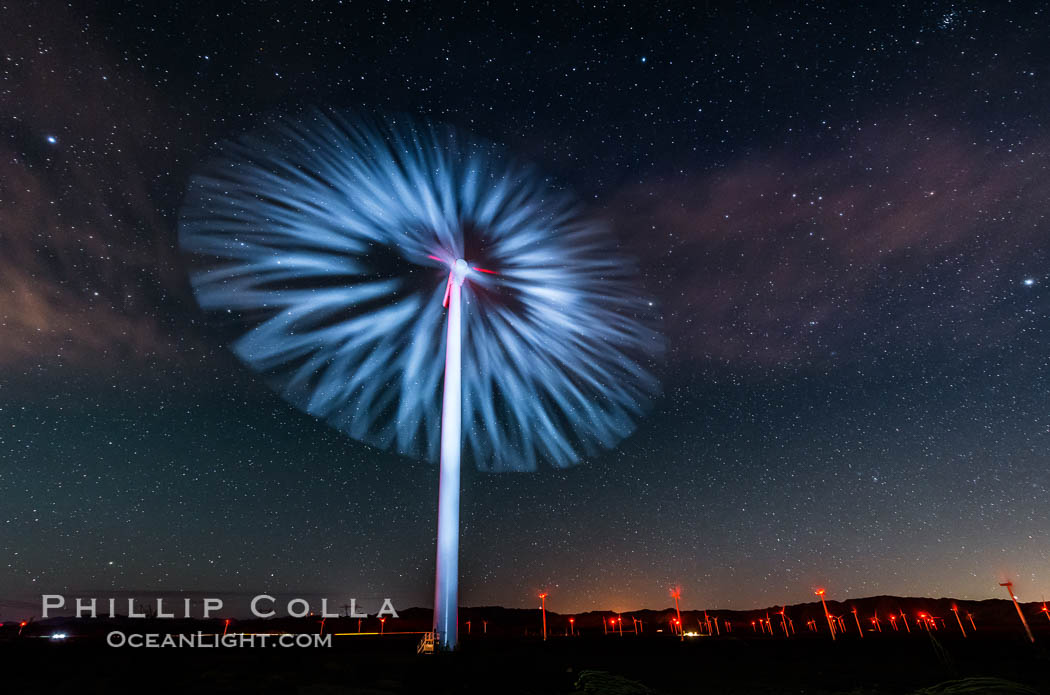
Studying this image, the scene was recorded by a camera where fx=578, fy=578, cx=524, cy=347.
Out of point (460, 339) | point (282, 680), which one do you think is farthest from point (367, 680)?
point (460, 339)

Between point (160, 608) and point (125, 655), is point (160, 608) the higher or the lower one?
the higher one

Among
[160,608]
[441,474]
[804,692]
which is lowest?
[804,692]

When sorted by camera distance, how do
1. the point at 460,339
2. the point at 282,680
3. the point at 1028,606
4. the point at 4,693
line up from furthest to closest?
the point at 1028,606, the point at 460,339, the point at 282,680, the point at 4,693

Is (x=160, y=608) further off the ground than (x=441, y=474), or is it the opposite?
(x=441, y=474)

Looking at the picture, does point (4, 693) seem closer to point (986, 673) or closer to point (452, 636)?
point (452, 636)

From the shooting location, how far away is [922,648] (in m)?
28.7

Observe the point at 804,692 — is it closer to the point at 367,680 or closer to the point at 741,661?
the point at 741,661

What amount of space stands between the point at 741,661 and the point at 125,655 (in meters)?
21.5

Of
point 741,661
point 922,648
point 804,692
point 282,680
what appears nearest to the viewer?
point 282,680

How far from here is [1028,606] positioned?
192 m

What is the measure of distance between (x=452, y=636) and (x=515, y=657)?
11352mm

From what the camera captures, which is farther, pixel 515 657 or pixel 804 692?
pixel 515 657

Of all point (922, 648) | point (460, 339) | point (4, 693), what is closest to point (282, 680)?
point (4, 693)

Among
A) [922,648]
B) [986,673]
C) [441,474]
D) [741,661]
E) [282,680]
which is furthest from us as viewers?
[441,474]
